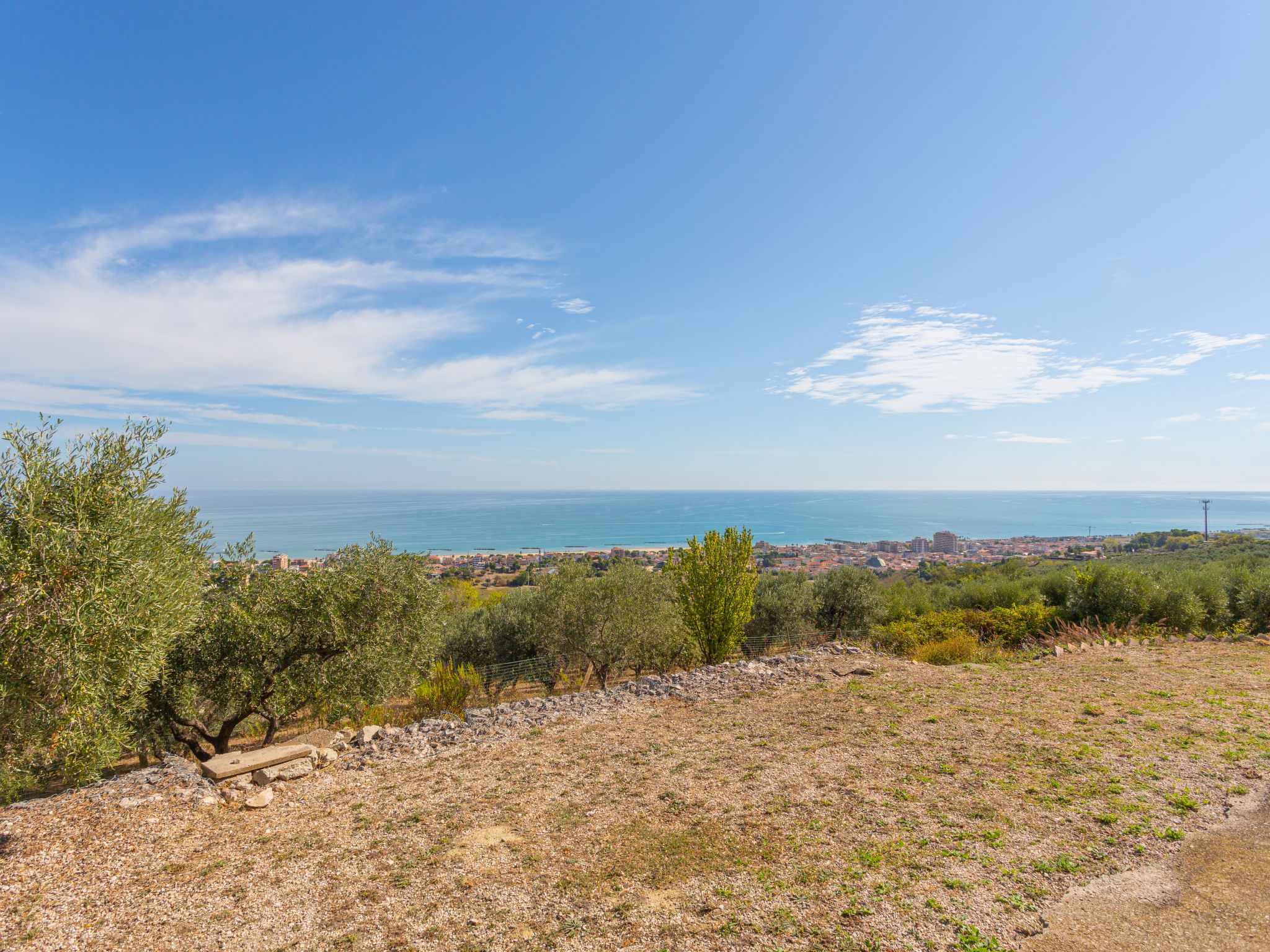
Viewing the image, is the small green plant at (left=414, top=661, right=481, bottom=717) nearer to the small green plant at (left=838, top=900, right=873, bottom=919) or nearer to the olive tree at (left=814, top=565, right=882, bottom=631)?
the small green plant at (left=838, top=900, right=873, bottom=919)

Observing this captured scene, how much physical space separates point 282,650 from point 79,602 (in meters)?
4.44

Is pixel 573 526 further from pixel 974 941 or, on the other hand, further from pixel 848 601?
pixel 974 941

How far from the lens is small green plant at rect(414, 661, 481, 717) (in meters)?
13.4

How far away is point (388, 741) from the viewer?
31.6ft

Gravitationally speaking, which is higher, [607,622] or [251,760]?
[607,622]

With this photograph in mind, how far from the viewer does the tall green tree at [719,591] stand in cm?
1731

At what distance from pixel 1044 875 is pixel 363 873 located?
6.78 metres

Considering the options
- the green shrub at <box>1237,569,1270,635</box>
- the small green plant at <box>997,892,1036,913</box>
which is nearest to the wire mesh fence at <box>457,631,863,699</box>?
the small green plant at <box>997,892,1036,913</box>

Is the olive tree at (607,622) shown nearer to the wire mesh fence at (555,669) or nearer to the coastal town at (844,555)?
the wire mesh fence at (555,669)

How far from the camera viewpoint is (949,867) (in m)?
4.96

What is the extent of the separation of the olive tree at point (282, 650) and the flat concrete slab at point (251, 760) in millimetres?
1312

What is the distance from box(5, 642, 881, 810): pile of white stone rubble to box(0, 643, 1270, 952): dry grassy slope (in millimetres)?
390

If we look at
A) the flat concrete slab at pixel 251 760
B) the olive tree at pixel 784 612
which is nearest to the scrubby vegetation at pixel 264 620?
the flat concrete slab at pixel 251 760

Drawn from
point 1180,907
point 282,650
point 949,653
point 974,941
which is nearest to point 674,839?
point 974,941
